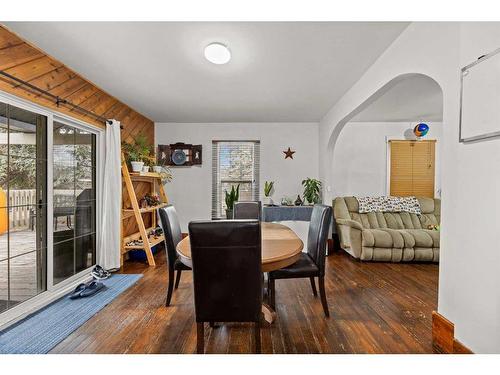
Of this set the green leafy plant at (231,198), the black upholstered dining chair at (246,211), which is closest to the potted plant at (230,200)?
the green leafy plant at (231,198)

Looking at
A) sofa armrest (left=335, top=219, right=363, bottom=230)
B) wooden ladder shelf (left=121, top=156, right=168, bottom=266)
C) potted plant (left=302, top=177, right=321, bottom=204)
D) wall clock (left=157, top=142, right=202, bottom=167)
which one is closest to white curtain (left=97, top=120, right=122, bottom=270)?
wooden ladder shelf (left=121, top=156, right=168, bottom=266)

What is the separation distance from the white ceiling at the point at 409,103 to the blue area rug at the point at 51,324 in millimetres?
3783

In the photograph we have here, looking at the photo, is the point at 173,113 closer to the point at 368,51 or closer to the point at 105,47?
the point at 105,47

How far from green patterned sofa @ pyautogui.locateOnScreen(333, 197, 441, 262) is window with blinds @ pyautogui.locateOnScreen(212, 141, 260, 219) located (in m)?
1.81

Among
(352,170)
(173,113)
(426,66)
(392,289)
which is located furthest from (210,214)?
(426,66)

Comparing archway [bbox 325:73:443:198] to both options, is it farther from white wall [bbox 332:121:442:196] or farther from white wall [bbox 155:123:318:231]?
white wall [bbox 155:123:318:231]

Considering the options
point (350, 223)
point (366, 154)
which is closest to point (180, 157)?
point (350, 223)

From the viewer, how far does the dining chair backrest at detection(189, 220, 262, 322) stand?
1571mm

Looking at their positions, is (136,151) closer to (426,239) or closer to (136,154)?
(136,154)

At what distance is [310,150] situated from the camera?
5.43 metres

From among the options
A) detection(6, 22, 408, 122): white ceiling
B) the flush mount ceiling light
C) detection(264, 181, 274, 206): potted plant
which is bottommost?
detection(264, 181, 274, 206): potted plant

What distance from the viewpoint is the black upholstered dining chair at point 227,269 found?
61.9 inches

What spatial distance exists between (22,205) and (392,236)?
435 centimetres

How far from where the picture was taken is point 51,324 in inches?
87.7
